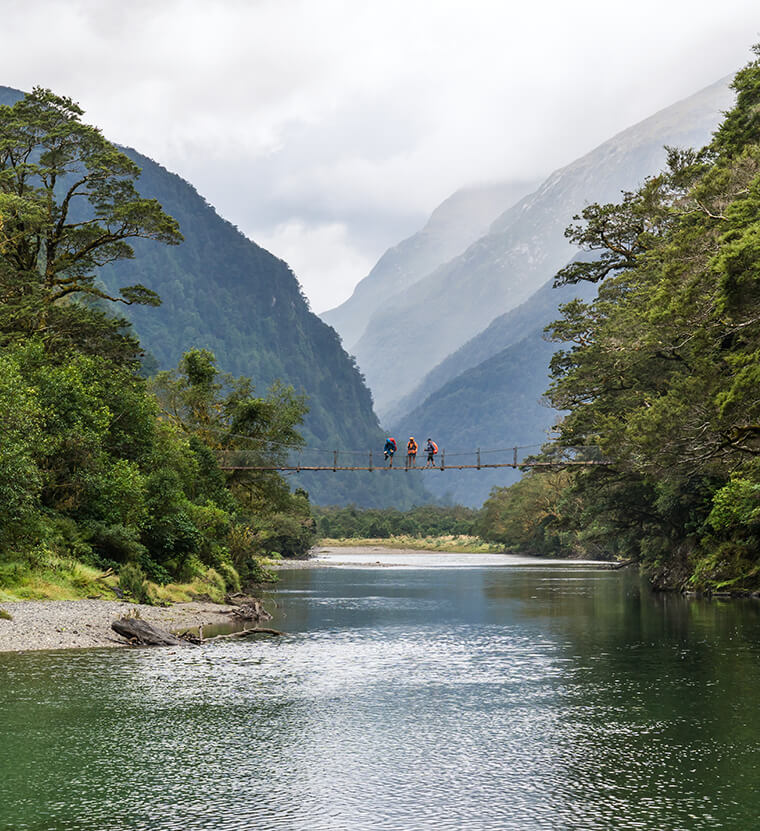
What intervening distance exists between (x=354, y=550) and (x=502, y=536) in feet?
71.6

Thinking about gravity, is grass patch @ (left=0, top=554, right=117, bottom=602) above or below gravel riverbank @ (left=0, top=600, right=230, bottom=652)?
above

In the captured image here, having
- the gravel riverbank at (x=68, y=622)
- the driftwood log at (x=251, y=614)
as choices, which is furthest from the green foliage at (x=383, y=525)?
the gravel riverbank at (x=68, y=622)

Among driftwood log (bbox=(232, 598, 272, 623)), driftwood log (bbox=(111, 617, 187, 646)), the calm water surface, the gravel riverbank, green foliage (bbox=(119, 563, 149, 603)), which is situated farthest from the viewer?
driftwood log (bbox=(232, 598, 272, 623))

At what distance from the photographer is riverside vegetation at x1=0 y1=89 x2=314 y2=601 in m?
28.1

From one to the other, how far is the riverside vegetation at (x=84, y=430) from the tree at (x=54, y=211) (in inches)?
2.6

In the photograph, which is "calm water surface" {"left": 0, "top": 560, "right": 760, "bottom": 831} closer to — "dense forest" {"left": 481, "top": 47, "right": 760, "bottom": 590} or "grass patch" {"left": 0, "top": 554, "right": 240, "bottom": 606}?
"grass patch" {"left": 0, "top": 554, "right": 240, "bottom": 606}

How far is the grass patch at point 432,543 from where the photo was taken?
134875 mm

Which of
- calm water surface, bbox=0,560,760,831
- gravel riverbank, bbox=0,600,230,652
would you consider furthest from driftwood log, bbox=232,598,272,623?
calm water surface, bbox=0,560,760,831

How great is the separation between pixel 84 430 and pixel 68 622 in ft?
29.0

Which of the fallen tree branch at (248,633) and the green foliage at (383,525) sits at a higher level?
the green foliage at (383,525)

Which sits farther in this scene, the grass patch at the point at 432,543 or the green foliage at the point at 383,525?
the green foliage at the point at 383,525

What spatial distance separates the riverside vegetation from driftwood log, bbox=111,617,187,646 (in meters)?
4.20

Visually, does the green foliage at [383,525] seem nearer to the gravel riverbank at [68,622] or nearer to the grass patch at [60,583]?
the grass patch at [60,583]

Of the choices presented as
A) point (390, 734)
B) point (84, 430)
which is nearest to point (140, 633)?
point (84, 430)
